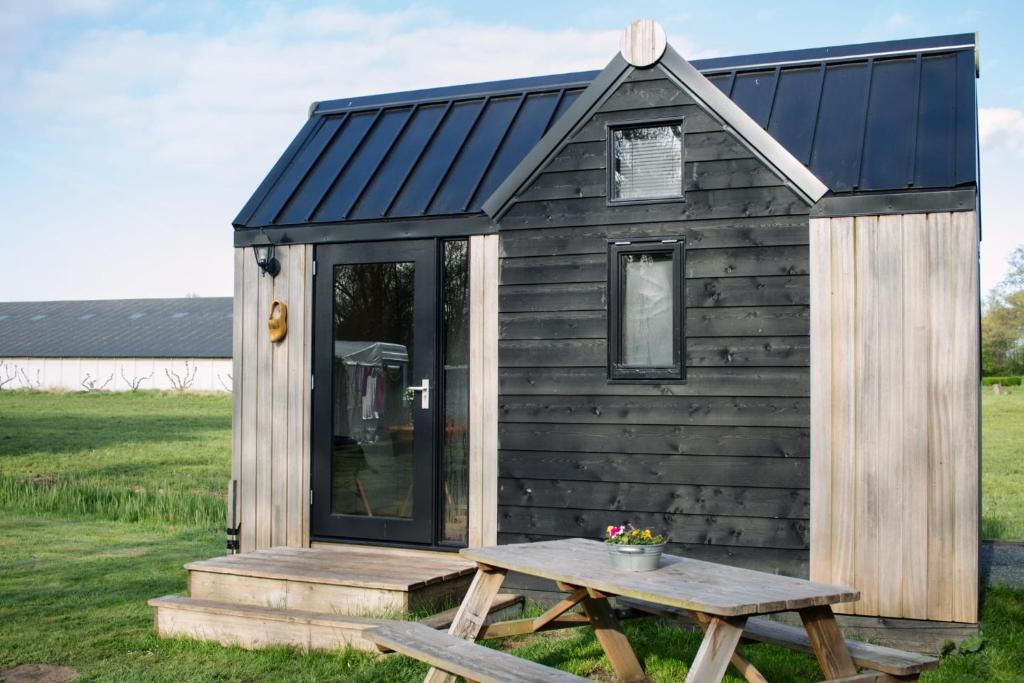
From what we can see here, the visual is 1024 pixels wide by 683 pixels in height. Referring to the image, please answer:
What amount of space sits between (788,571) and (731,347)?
1492 millimetres

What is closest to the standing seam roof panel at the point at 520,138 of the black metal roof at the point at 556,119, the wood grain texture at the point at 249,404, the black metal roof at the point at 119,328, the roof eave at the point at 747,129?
the black metal roof at the point at 556,119

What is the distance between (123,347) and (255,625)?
1832 inches

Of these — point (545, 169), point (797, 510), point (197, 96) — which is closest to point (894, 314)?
point (797, 510)

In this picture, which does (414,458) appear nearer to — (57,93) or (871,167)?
(871,167)

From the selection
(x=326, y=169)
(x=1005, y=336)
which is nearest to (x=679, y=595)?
(x=326, y=169)

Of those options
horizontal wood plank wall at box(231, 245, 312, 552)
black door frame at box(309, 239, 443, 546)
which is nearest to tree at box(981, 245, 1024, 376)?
black door frame at box(309, 239, 443, 546)

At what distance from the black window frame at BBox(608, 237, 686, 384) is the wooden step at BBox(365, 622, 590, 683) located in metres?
2.52

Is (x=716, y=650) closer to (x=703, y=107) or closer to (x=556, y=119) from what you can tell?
(x=703, y=107)

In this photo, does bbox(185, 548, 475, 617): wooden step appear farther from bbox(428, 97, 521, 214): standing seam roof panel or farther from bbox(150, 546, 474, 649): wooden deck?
bbox(428, 97, 521, 214): standing seam roof panel

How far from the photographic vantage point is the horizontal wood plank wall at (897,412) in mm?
6199

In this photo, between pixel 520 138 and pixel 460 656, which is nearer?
pixel 460 656

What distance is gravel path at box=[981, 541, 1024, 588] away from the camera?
7863mm

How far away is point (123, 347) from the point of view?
4962 centimetres

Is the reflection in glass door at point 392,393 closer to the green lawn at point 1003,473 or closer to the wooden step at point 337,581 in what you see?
the wooden step at point 337,581
